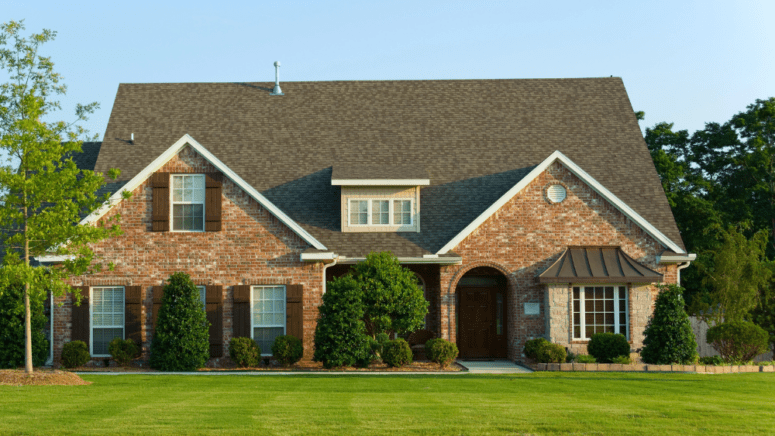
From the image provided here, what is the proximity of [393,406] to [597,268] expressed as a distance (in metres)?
11.3

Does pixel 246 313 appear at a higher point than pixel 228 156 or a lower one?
lower

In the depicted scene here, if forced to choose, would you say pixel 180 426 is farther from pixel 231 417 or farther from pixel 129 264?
pixel 129 264

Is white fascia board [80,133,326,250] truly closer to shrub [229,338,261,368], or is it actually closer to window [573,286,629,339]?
shrub [229,338,261,368]

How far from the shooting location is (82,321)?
21.7m

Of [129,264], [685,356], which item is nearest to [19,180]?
[129,264]

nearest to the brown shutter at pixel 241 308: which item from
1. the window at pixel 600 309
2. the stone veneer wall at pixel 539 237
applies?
the stone veneer wall at pixel 539 237

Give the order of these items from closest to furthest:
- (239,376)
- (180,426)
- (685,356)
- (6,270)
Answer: (180,426)
(6,270)
(239,376)
(685,356)

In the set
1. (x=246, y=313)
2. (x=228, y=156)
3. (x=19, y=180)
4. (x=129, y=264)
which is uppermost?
(x=228, y=156)

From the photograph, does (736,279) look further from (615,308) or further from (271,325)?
(271,325)

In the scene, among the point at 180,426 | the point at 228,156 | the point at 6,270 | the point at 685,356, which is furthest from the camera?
the point at 228,156

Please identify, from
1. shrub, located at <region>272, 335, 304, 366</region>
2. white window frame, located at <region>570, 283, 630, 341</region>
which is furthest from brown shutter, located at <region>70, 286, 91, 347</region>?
white window frame, located at <region>570, 283, 630, 341</region>

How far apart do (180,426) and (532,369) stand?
12.0m

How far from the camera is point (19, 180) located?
17.0 meters

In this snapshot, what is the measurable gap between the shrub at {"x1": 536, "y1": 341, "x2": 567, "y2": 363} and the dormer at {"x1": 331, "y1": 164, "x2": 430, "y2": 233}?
506cm
